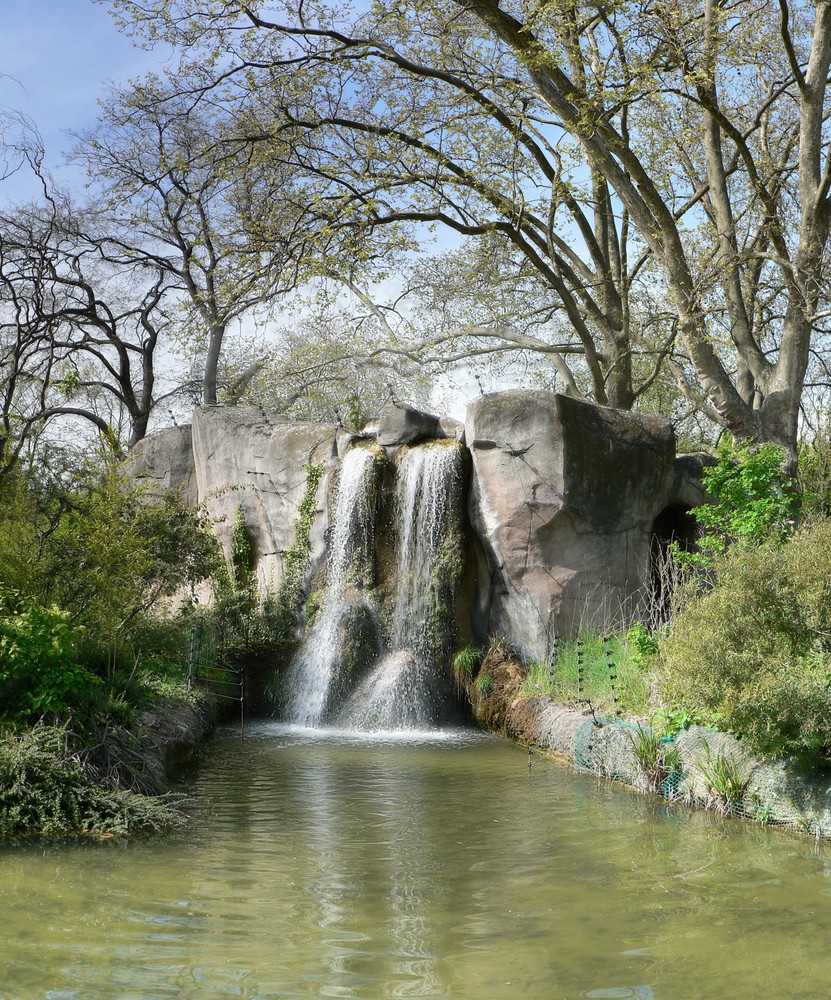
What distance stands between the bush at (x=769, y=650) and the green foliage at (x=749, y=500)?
351cm

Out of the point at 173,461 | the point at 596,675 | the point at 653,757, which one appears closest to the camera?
the point at 653,757

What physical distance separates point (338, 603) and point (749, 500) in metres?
5.82

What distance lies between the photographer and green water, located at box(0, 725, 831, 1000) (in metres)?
4.57

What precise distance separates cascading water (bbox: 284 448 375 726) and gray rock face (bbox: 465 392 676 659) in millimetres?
1682

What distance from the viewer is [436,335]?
67.0 ft

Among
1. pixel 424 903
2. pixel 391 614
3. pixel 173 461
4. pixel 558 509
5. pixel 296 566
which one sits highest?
pixel 173 461

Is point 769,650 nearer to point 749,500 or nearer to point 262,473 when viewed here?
point 749,500

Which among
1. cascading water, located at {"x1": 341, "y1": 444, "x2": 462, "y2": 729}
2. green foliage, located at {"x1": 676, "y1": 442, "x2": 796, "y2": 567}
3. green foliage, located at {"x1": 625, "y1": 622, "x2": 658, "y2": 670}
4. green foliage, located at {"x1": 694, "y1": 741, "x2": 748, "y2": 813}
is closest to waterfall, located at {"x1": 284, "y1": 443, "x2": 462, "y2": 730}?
cascading water, located at {"x1": 341, "y1": 444, "x2": 462, "y2": 729}

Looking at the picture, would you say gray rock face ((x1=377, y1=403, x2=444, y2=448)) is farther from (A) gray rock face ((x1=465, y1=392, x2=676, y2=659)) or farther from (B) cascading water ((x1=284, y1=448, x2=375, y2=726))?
(A) gray rock face ((x1=465, y1=392, x2=676, y2=659))

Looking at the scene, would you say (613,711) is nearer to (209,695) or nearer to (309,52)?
(209,695)

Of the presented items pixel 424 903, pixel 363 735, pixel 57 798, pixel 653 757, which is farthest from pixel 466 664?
pixel 424 903

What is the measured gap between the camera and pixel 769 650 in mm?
7730

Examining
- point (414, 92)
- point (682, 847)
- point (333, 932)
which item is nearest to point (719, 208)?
point (414, 92)

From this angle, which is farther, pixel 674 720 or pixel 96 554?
pixel 96 554
